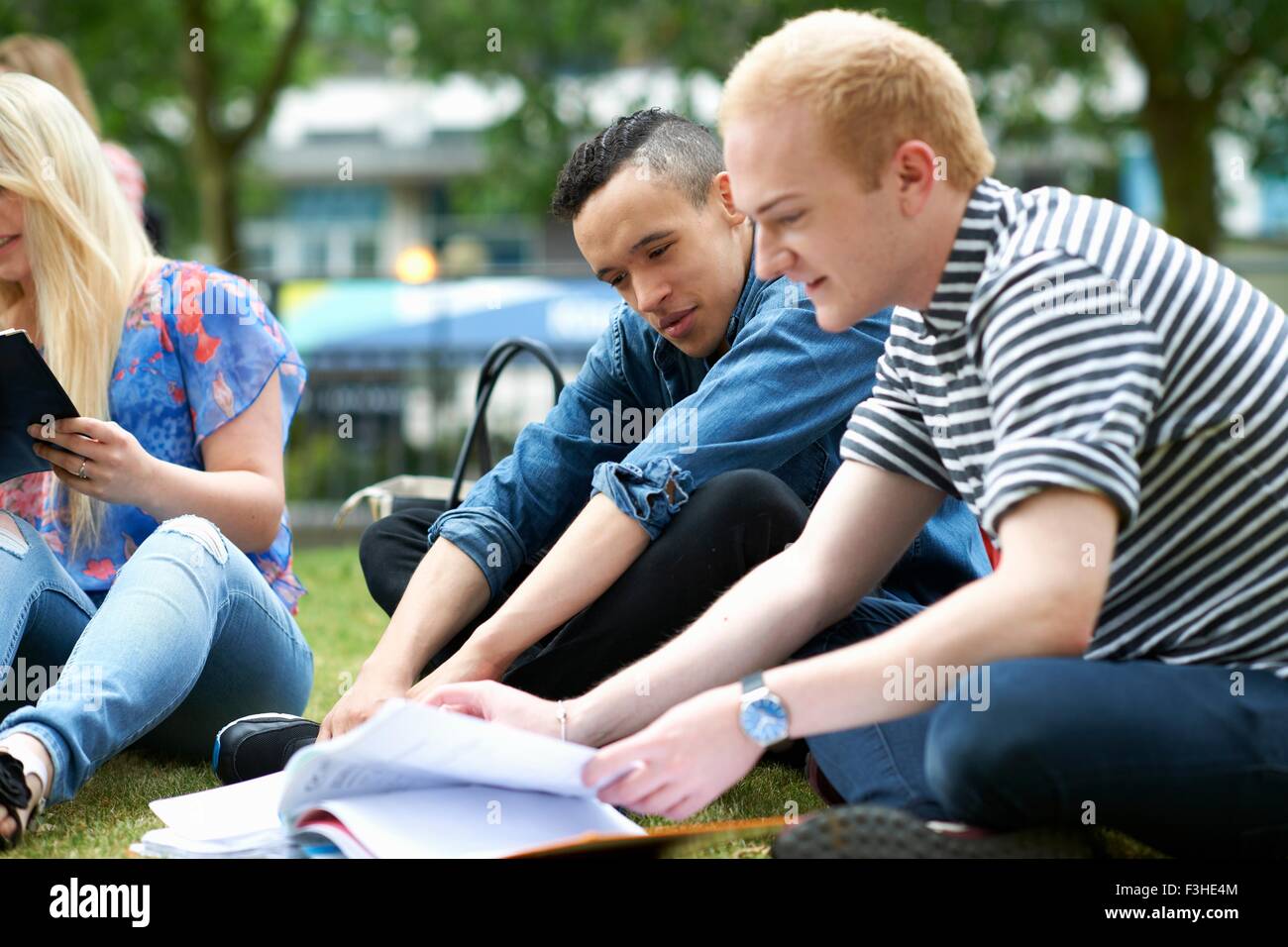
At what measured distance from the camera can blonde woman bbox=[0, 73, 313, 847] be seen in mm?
2695

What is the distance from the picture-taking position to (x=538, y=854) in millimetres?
1750

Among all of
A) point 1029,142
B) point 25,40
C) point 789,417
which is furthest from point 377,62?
point 789,417

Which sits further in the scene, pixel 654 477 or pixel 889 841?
pixel 654 477

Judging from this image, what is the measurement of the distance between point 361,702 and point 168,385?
2.85 ft

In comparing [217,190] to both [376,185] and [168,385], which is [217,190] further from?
[376,185]

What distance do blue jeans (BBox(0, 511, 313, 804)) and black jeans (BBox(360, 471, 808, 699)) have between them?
0.50 metres

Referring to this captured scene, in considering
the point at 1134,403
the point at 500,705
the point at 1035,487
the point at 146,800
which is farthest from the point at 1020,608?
the point at 146,800

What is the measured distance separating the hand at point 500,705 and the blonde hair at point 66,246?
3.82 feet

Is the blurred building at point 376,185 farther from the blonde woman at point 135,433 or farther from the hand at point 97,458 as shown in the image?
the hand at point 97,458

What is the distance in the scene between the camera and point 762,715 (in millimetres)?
1768

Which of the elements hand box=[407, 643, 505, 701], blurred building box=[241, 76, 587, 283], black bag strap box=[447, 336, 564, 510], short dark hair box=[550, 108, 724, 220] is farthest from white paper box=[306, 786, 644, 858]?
blurred building box=[241, 76, 587, 283]

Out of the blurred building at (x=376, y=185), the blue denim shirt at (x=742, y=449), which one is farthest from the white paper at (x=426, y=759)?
the blurred building at (x=376, y=185)

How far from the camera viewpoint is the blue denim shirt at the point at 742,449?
253 cm
